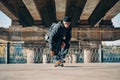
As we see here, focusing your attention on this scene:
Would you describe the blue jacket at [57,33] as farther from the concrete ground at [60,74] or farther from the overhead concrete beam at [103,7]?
the overhead concrete beam at [103,7]

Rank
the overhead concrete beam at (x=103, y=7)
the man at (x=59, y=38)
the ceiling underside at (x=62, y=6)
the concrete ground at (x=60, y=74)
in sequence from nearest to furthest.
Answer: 1. the concrete ground at (x=60, y=74)
2. the man at (x=59, y=38)
3. the ceiling underside at (x=62, y=6)
4. the overhead concrete beam at (x=103, y=7)

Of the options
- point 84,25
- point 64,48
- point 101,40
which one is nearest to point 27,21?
point 84,25

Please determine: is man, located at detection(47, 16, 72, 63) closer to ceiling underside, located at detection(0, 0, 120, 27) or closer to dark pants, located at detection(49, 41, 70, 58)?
dark pants, located at detection(49, 41, 70, 58)

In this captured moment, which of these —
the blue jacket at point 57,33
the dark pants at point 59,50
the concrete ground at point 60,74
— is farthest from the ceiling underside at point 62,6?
the concrete ground at point 60,74

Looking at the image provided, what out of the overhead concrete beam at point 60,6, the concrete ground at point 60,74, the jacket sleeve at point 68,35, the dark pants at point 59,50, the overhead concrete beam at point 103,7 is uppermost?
the overhead concrete beam at point 103,7

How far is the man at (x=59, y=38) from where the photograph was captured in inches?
277

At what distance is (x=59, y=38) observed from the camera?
7.42m

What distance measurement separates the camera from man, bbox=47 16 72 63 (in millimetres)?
7029

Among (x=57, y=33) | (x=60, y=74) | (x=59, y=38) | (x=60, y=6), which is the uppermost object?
(x=60, y=6)

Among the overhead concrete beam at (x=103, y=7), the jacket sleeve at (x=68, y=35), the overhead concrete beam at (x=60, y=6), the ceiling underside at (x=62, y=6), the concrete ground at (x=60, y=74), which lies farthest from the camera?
the overhead concrete beam at (x=103, y=7)

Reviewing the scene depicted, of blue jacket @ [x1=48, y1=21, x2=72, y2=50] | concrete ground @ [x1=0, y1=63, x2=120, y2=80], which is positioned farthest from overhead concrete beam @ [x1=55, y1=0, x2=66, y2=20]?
concrete ground @ [x1=0, y1=63, x2=120, y2=80]

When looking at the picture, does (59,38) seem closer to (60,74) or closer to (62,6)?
(60,74)

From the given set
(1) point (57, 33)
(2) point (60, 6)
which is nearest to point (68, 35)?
(1) point (57, 33)

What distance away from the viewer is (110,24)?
70.3 ft
